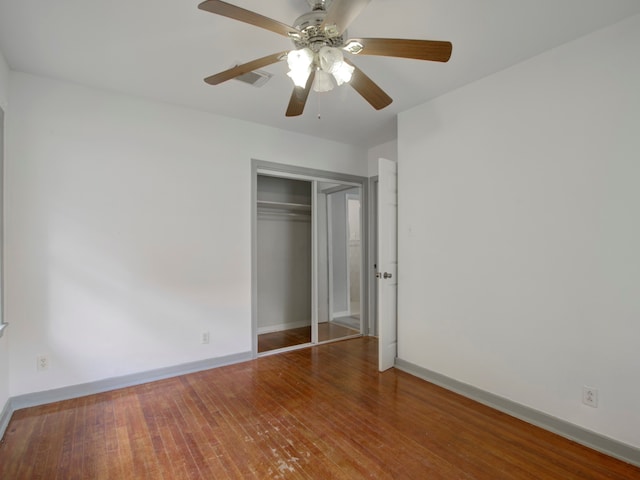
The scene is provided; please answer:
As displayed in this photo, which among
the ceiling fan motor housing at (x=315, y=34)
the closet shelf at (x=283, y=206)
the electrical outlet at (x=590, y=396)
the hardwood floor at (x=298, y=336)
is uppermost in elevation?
the ceiling fan motor housing at (x=315, y=34)

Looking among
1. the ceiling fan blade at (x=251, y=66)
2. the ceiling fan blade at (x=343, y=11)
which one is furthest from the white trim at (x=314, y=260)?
the ceiling fan blade at (x=343, y=11)

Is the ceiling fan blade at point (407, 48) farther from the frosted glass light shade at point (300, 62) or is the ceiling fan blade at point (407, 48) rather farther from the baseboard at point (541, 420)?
the baseboard at point (541, 420)

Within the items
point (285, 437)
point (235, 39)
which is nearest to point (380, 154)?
point (235, 39)

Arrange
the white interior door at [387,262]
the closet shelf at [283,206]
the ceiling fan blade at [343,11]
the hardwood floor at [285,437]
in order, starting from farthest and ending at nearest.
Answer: the closet shelf at [283,206] → the white interior door at [387,262] → the hardwood floor at [285,437] → the ceiling fan blade at [343,11]

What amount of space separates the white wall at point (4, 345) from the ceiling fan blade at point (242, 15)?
2.11 m

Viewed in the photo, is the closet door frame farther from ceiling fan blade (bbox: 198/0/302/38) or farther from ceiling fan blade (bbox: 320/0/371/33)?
ceiling fan blade (bbox: 320/0/371/33)

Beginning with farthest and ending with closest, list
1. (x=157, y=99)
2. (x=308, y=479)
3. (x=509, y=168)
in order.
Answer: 1. (x=157, y=99)
2. (x=509, y=168)
3. (x=308, y=479)

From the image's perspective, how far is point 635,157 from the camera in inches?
78.2

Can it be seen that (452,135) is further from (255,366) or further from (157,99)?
(255,366)

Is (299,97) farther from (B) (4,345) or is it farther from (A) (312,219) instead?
(B) (4,345)

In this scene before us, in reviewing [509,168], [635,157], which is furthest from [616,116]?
[509,168]

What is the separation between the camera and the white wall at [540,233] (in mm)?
2039

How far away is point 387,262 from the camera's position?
3422 mm

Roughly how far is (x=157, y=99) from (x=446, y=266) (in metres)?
3.16
